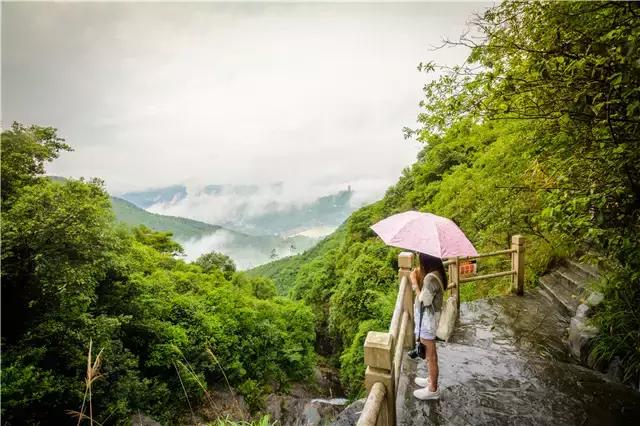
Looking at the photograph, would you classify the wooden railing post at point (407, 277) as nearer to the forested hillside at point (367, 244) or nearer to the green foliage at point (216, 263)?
the forested hillside at point (367, 244)

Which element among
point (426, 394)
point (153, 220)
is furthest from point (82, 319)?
point (153, 220)

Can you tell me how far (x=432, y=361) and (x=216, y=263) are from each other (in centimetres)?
3167

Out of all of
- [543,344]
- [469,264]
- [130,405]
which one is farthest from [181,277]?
[543,344]

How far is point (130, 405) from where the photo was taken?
12594mm

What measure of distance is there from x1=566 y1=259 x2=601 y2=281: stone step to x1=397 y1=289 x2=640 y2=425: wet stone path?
1448 mm

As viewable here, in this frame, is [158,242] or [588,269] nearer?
[588,269]

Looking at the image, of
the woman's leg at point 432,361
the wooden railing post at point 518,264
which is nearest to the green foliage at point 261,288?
the wooden railing post at point 518,264

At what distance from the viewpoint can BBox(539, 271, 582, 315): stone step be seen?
22.1ft

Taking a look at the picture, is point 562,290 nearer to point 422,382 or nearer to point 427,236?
point 422,382

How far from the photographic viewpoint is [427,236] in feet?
12.0

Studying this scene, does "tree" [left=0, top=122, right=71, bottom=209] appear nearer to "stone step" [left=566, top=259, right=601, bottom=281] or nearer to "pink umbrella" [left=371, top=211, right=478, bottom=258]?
"pink umbrella" [left=371, top=211, right=478, bottom=258]

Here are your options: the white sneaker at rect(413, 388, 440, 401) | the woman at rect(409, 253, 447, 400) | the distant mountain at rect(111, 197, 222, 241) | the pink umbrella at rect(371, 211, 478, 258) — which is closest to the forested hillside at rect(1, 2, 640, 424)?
the pink umbrella at rect(371, 211, 478, 258)

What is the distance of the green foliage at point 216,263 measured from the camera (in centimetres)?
3210

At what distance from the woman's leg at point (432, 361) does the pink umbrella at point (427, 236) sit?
114 cm
